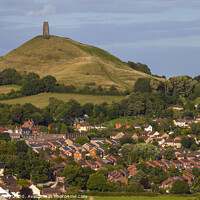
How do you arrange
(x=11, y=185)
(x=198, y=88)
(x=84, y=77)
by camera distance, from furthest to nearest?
(x=84, y=77) → (x=198, y=88) → (x=11, y=185)

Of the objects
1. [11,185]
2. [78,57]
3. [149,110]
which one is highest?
[78,57]

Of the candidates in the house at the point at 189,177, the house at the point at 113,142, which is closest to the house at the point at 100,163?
the house at the point at 189,177

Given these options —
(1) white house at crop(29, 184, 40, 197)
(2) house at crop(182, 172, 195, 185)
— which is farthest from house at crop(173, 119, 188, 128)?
(1) white house at crop(29, 184, 40, 197)

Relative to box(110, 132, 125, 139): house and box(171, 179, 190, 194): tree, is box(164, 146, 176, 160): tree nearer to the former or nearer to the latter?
box(171, 179, 190, 194): tree

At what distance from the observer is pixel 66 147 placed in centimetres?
8538

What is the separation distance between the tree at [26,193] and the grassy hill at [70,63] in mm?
78413

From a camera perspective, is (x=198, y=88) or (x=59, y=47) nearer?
(x=198, y=88)

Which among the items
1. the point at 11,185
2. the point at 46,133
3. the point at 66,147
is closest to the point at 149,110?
the point at 46,133

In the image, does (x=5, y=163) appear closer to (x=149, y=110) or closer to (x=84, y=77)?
(x=149, y=110)

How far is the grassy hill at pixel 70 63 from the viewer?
144375 millimetres

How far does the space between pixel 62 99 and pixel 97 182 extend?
59.4 meters

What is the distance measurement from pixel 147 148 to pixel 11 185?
883 inches

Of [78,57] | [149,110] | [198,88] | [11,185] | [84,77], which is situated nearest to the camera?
[11,185]

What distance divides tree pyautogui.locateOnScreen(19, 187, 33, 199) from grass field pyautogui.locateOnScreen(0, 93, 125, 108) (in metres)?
59.1
